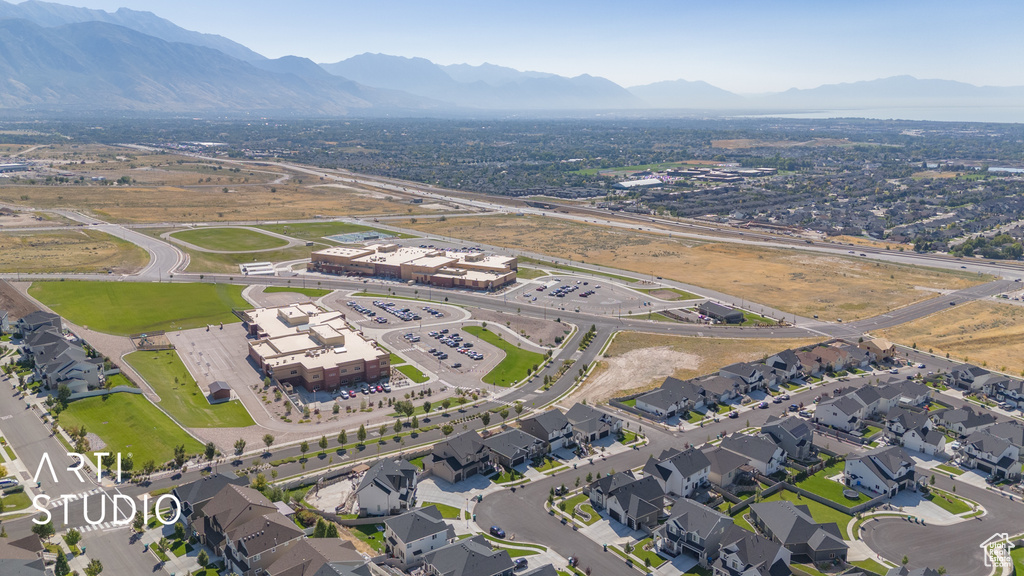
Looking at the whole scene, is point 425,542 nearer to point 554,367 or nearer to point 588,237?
point 554,367

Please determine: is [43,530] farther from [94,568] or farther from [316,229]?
[316,229]

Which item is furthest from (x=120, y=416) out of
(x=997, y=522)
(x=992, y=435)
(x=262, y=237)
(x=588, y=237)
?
(x=588, y=237)

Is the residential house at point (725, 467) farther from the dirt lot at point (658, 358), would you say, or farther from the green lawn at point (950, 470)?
the green lawn at point (950, 470)

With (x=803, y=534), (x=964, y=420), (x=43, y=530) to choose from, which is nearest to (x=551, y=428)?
(x=803, y=534)

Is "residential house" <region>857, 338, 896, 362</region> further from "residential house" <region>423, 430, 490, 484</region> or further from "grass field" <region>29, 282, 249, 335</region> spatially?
Answer: "grass field" <region>29, 282, 249, 335</region>

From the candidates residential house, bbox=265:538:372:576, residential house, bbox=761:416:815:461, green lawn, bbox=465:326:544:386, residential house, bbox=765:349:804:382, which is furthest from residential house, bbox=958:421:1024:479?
residential house, bbox=265:538:372:576
